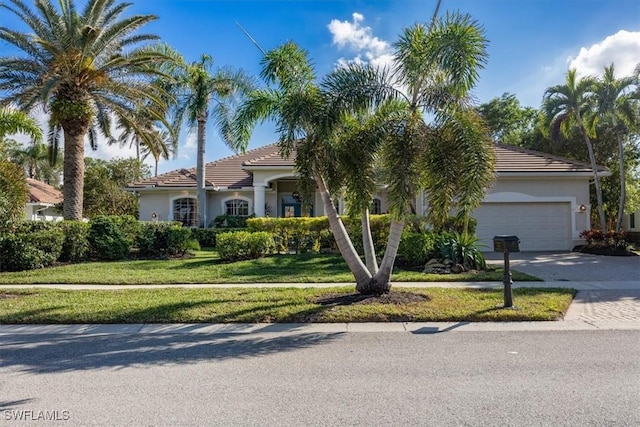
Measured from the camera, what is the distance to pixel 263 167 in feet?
67.4

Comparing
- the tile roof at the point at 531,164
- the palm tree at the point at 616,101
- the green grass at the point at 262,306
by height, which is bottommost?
the green grass at the point at 262,306

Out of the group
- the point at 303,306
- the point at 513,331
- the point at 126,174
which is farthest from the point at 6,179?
the point at 126,174

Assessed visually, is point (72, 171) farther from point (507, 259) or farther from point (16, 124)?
point (507, 259)

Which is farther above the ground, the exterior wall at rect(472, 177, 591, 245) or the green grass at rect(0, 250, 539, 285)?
the exterior wall at rect(472, 177, 591, 245)

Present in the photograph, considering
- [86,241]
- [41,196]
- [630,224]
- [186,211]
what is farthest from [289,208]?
[41,196]

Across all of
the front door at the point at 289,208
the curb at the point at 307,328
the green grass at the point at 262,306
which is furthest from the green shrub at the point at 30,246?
the front door at the point at 289,208

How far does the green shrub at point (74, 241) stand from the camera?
48.0 ft

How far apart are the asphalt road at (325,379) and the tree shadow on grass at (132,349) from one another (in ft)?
0.08

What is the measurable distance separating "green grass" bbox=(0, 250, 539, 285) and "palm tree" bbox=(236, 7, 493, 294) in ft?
10.8

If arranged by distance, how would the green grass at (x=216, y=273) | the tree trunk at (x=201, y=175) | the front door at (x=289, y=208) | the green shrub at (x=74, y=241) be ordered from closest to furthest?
the green grass at (x=216, y=273), the green shrub at (x=74, y=241), the tree trunk at (x=201, y=175), the front door at (x=289, y=208)

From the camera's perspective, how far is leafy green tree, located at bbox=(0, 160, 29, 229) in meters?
10.6

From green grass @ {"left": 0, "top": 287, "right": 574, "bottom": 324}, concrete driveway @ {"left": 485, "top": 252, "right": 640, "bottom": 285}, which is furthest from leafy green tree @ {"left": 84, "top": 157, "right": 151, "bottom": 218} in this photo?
concrete driveway @ {"left": 485, "top": 252, "right": 640, "bottom": 285}

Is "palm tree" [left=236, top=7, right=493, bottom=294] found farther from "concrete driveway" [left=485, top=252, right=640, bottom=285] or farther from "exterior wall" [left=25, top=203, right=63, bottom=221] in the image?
"exterior wall" [left=25, top=203, right=63, bottom=221]

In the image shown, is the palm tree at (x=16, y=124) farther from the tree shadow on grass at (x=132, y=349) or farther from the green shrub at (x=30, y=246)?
the tree shadow on grass at (x=132, y=349)
